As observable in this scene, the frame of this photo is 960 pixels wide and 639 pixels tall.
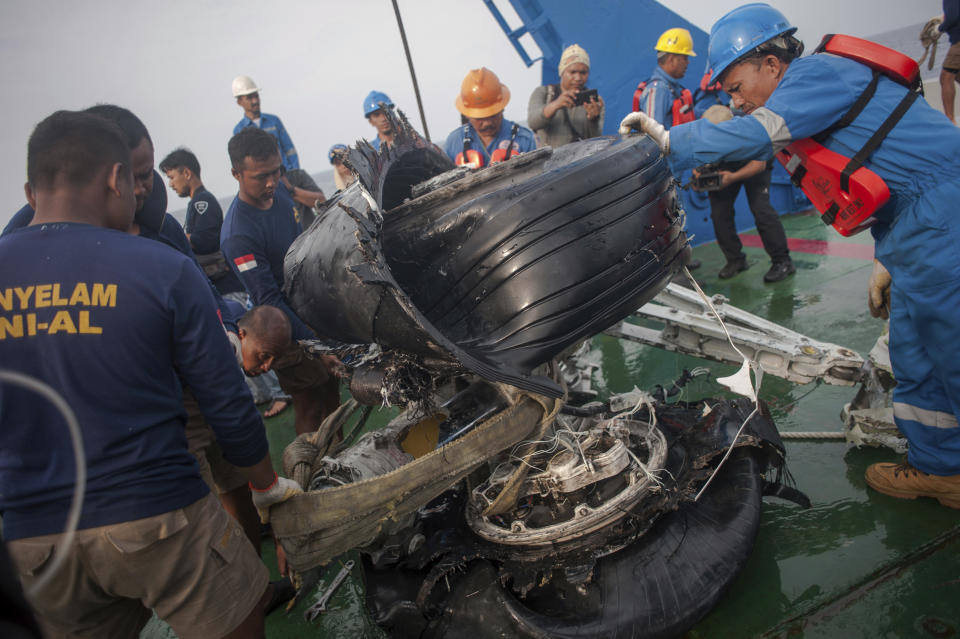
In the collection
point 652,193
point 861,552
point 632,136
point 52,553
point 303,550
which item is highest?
point 632,136

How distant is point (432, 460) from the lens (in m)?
1.50

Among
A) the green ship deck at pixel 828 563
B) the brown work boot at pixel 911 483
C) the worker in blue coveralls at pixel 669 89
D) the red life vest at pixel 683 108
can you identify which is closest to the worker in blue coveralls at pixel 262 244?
the green ship deck at pixel 828 563

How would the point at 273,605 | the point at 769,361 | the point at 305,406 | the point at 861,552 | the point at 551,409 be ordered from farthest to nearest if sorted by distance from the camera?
the point at 305,406 < the point at 769,361 < the point at 273,605 < the point at 861,552 < the point at 551,409

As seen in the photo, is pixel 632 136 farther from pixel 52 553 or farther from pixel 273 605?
pixel 273 605

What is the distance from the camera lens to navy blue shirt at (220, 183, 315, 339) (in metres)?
2.88

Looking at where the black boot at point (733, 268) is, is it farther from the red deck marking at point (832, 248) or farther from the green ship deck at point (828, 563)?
the green ship deck at point (828, 563)

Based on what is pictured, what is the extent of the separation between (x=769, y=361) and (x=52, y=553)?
257 centimetres

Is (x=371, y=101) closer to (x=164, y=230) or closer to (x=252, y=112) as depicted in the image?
(x=252, y=112)

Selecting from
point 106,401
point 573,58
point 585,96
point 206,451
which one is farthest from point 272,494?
point 573,58

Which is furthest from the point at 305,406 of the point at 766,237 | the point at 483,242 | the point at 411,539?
the point at 766,237

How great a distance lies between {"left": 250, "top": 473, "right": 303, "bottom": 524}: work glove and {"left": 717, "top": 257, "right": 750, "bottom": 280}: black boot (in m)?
4.14

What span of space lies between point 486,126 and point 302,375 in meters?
2.33

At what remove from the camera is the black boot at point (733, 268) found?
4.67m

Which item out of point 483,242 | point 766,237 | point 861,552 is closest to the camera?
point 483,242
